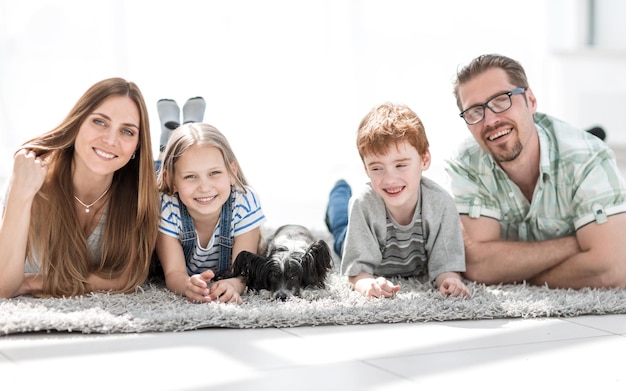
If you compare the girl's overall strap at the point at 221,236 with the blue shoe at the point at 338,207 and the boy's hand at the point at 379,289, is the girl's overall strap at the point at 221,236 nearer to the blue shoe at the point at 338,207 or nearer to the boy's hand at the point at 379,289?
the boy's hand at the point at 379,289

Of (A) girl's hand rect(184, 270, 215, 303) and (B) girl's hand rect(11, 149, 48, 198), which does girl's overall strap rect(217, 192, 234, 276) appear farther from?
(B) girl's hand rect(11, 149, 48, 198)

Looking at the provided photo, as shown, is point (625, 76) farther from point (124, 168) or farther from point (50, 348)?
point (50, 348)

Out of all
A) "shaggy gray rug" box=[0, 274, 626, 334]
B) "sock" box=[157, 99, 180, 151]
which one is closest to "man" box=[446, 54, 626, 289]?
"shaggy gray rug" box=[0, 274, 626, 334]

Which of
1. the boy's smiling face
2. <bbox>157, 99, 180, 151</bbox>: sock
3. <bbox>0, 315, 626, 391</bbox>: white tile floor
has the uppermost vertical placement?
<bbox>157, 99, 180, 151</bbox>: sock

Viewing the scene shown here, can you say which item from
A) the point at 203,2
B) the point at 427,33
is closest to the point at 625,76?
the point at 427,33

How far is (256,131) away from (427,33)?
120 cm

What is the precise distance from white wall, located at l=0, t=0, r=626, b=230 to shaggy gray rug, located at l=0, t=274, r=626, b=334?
1.65 metres

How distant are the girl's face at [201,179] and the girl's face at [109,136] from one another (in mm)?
149

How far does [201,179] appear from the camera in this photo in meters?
2.12

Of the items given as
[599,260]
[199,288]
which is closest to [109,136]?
[199,288]

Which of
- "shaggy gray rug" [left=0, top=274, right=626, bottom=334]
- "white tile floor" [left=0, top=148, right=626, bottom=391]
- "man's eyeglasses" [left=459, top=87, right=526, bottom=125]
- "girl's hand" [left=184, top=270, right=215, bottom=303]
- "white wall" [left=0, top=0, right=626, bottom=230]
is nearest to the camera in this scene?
"white tile floor" [left=0, top=148, right=626, bottom=391]

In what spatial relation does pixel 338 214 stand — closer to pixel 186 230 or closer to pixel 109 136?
pixel 186 230

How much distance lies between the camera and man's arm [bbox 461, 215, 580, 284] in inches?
87.3

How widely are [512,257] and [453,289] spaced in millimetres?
305
